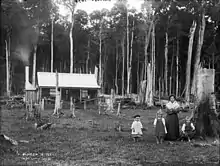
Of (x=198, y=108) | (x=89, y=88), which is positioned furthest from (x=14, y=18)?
(x=198, y=108)

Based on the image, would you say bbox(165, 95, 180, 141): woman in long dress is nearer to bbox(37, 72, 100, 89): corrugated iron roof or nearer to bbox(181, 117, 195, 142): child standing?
bbox(181, 117, 195, 142): child standing

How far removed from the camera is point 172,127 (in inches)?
418

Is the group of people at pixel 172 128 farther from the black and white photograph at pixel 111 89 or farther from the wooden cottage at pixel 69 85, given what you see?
the wooden cottage at pixel 69 85

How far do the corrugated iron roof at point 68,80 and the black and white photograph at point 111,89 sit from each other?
94 millimetres

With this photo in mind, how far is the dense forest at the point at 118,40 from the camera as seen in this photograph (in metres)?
36.2

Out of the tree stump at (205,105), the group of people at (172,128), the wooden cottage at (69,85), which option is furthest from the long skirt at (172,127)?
the wooden cottage at (69,85)

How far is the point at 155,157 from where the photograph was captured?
7.83 m

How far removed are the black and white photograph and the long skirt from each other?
33 millimetres

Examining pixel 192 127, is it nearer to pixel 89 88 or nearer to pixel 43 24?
pixel 89 88

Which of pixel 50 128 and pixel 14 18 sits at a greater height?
pixel 14 18

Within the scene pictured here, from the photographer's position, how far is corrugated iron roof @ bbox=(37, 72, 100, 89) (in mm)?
30031

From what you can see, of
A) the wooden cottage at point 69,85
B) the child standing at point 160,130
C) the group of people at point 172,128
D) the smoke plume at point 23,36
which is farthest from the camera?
the smoke plume at point 23,36

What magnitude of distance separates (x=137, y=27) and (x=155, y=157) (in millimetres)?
35157

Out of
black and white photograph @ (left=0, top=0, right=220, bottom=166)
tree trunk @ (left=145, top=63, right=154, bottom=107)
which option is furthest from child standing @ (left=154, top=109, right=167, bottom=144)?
tree trunk @ (left=145, top=63, right=154, bottom=107)
